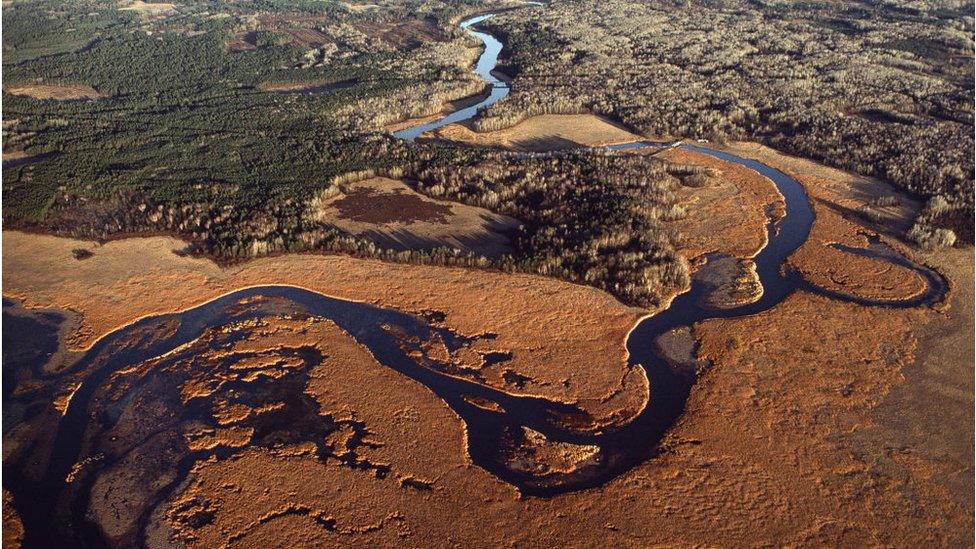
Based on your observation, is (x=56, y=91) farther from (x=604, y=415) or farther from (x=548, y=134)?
(x=604, y=415)

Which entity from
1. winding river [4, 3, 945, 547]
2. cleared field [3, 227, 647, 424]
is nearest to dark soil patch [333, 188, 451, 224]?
cleared field [3, 227, 647, 424]

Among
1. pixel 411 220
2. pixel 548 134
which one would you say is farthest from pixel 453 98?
pixel 411 220

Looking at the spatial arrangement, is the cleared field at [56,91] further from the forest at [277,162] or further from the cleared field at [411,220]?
the cleared field at [411,220]

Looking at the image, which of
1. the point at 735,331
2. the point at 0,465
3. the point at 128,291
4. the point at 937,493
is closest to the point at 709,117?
the point at 735,331

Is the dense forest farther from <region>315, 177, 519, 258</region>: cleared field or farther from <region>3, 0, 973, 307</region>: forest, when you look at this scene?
<region>315, 177, 519, 258</region>: cleared field

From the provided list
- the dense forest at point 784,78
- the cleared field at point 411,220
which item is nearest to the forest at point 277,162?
the cleared field at point 411,220

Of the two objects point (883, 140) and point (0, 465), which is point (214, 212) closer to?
point (0, 465)
